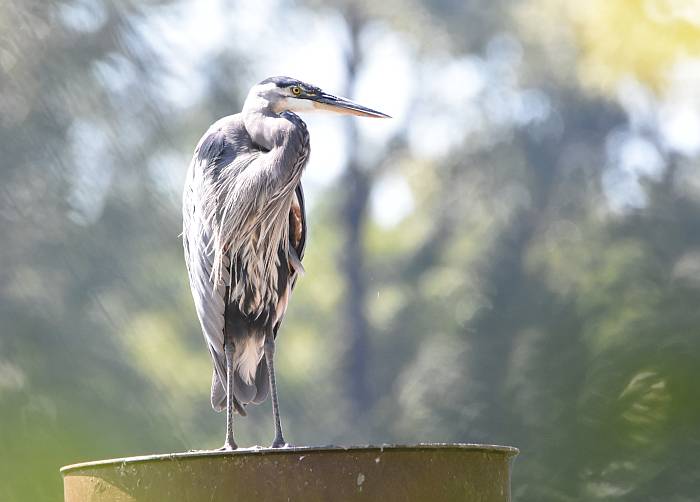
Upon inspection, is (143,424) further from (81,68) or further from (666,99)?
(666,99)

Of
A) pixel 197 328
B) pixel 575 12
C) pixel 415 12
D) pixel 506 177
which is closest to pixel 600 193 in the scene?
pixel 506 177

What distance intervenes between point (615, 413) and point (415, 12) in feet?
12.0

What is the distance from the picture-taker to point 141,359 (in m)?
6.96

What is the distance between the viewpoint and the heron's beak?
126 inches

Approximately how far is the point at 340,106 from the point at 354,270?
15.7ft

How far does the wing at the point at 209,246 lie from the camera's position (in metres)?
3.02

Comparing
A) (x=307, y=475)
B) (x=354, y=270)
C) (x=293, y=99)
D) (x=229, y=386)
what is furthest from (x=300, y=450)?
(x=354, y=270)

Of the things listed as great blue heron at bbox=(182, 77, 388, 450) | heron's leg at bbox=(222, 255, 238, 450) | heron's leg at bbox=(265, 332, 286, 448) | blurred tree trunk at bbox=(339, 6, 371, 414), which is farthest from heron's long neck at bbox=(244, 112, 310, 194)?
blurred tree trunk at bbox=(339, 6, 371, 414)

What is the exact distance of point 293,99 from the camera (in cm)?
317

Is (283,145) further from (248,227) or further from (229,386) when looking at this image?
(229,386)

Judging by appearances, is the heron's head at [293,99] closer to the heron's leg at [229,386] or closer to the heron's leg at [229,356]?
the heron's leg at [229,356]

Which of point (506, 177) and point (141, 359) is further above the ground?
point (506, 177)

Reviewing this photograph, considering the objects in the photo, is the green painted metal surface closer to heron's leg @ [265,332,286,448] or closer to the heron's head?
heron's leg @ [265,332,286,448]

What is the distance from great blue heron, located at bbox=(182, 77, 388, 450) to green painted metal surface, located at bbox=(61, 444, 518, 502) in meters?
0.96
